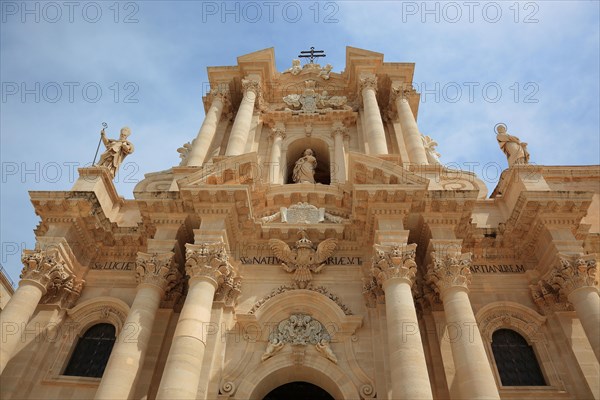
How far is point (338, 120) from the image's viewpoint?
22.2 meters

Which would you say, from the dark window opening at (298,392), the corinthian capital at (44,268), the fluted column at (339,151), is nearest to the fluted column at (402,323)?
the dark window opening at (298,392)

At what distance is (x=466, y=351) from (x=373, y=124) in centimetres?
1143

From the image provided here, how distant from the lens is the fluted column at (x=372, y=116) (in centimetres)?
1922

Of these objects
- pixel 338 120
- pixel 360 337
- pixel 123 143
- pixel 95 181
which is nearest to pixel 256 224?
pixel 360 337

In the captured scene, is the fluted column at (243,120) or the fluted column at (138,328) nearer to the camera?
the fluted column at (138,328)

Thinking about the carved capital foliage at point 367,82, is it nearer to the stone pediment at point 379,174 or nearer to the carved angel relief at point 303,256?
the stone pediment at point 379,174

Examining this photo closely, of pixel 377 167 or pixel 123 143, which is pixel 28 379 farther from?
pixel 377 167

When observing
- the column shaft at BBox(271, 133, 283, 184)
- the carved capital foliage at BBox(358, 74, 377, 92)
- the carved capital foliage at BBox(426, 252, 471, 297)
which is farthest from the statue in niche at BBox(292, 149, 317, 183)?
the carved capital foliage at BBox(426, 252, 471, 297)

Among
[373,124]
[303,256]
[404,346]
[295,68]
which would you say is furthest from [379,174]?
[295,68]

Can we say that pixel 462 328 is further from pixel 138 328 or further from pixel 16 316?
pixel 16 316

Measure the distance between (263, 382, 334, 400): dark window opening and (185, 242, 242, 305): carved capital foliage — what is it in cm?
286

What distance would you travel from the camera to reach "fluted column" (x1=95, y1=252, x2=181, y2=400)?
1095cm

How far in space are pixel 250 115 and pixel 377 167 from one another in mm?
8385

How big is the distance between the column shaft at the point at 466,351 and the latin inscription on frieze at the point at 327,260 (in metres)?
Result: 3.40
